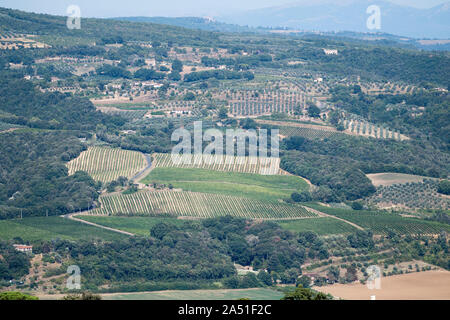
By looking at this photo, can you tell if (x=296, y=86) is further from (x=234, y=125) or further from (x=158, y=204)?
(x=158, y=204)

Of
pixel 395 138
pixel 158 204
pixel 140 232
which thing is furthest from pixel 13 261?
pixel 395 138

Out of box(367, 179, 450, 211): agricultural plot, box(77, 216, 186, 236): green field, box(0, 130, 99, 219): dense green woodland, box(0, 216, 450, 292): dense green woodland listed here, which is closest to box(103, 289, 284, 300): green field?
box(0, 216, 450, 292): dense green woodland

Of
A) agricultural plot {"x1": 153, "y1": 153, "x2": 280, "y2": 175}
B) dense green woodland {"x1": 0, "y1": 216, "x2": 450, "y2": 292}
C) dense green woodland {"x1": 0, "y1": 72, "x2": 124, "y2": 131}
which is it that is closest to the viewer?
dense green woodland {"x1": 0, "y1": 216, "x2": 450, "y2": 292}

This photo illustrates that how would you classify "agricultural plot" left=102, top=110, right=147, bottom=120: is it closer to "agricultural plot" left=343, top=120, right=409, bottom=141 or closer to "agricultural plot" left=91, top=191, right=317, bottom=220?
"agricultural plot" left=343, top=120, right=409, bottom=141

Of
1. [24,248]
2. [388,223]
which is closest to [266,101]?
[388,223]

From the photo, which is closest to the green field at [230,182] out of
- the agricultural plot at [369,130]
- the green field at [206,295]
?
the agricultural plot at [369,130]

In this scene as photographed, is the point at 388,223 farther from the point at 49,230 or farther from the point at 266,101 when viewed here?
the point at 266,101
